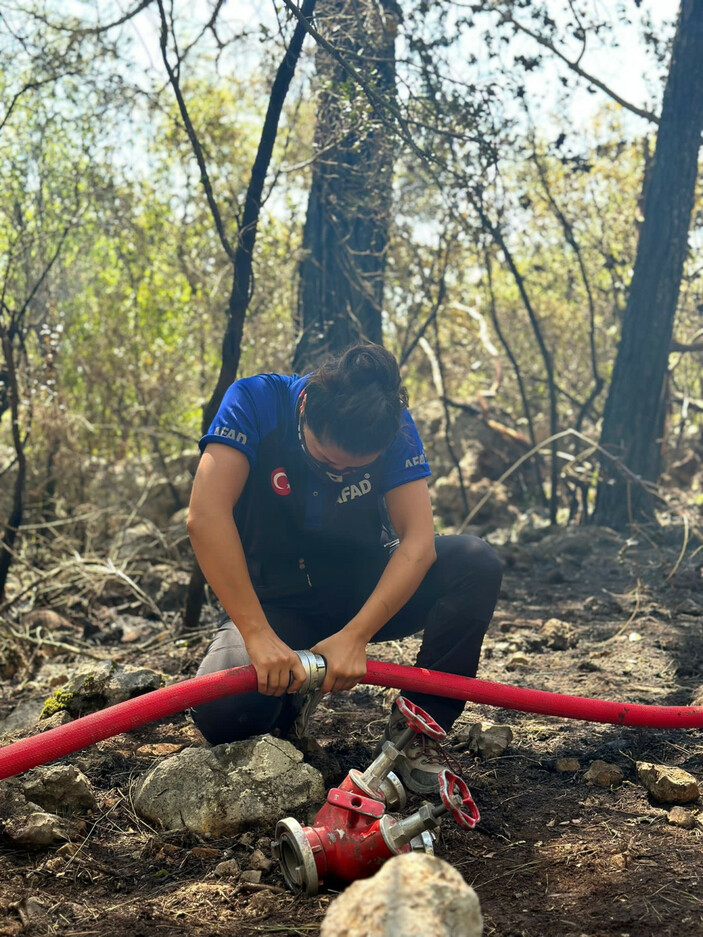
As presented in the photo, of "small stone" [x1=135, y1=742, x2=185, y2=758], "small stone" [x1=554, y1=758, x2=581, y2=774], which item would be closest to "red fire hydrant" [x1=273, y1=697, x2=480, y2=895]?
"small stone" [x1=554, y1=758, x2=581, y2=774]

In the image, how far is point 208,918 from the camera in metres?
2.14

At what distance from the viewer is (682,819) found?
253 centimetres

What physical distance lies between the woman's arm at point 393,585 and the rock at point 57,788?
760 millimetres

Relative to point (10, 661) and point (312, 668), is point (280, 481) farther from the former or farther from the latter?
point (10, 661)

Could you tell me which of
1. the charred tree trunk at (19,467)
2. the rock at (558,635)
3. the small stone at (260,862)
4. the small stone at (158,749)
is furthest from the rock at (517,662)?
the charred tree trunk at (19,467)

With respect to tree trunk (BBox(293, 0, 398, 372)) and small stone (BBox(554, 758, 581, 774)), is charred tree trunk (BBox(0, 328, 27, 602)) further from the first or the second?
small stone (BBox(554, 758, 581, 774))

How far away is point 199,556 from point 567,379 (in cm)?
934

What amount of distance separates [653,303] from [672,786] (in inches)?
199

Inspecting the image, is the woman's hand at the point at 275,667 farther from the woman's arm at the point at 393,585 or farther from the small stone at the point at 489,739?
the small stone at the point at 489,739

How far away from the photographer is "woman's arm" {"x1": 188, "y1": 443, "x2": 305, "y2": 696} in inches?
99.7

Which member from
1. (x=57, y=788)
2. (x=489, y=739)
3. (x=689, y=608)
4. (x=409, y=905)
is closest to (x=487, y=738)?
(x=489, y=739)

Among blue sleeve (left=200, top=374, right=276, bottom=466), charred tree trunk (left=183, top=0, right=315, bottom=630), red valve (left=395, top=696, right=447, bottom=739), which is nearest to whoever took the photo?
red valve (left=395, top=696, right=447, bottom=739)

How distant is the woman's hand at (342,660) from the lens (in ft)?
8.41

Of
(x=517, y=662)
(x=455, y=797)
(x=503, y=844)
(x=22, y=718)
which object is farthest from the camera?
(x=517, y=662)
